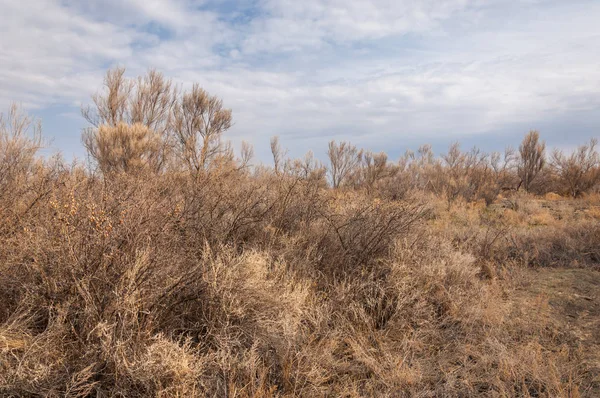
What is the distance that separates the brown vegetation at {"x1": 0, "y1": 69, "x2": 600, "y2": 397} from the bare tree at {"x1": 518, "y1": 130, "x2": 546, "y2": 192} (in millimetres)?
23067

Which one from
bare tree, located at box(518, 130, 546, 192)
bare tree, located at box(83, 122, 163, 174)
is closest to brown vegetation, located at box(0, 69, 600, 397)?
bare tree, located at box(83, 122, 163, 174)

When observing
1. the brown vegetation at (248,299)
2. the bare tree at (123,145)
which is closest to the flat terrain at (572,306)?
the brown vegetation at (248,299)

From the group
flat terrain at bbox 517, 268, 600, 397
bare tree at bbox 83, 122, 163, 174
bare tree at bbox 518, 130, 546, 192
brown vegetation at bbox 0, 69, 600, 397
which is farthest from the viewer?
bare tree at bbox 518, 130, 546, 192

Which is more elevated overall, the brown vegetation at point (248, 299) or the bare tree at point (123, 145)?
the bare tree at point (123, 145)

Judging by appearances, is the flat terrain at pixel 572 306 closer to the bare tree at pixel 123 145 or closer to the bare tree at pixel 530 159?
the bare tree at pixel 123 145

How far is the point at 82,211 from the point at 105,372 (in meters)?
1.64

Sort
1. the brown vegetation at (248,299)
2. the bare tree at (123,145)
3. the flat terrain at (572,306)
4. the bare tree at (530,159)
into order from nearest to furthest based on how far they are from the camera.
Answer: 1. the brown vegetation at (248,299)
2. the flat terrain at (572,306)
3. the bare tree at (123,145)
4. the bare tree at (530,159)

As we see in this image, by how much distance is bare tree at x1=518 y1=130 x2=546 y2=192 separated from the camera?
94.5ft

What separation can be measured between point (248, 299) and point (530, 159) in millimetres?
30376

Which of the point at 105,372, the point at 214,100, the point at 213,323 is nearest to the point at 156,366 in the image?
the point at 105,372

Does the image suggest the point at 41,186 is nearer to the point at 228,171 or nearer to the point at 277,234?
the point at 228,171

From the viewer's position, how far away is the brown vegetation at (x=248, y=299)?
364 cm

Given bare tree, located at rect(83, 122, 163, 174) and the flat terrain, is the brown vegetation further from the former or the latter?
bare tree, located at rect(83, 122, 163, 174)

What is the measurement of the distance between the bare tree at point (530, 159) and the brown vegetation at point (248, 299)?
23067 millimetres
